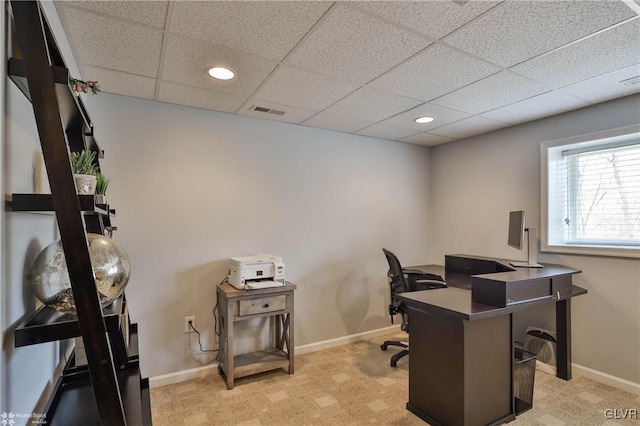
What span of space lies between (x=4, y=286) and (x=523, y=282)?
103 inches

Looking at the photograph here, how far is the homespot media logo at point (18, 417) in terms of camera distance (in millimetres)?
898

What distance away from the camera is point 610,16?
5.38ft

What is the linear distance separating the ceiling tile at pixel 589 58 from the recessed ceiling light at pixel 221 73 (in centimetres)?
188

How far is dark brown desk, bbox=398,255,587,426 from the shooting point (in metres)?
1.99

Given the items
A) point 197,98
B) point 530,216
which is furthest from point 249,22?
point 530,216

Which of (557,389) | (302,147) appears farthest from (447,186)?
(557,389)

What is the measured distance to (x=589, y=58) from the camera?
6.72 feet

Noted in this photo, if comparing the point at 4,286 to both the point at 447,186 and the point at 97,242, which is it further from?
the point at 447,186

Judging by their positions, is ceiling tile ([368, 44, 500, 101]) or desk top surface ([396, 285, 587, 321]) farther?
ceiling tile ([368, 44, 500, 101])

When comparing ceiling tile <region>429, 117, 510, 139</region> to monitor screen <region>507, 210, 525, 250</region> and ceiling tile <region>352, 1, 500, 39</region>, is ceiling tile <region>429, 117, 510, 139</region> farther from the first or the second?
ceiling tile <region>352, 1, 500, 39</region>

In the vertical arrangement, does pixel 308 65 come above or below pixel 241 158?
above

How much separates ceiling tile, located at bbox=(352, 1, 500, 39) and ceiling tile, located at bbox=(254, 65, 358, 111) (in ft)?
2.43

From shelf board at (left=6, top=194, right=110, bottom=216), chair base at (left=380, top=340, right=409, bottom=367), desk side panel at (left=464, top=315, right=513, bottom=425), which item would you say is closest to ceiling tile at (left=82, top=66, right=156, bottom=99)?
shelf board at (left=6, top=194, right=110, bottom=216)

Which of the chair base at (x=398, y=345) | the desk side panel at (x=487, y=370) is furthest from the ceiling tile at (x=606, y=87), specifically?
the chair base at (x=398, y=345)
